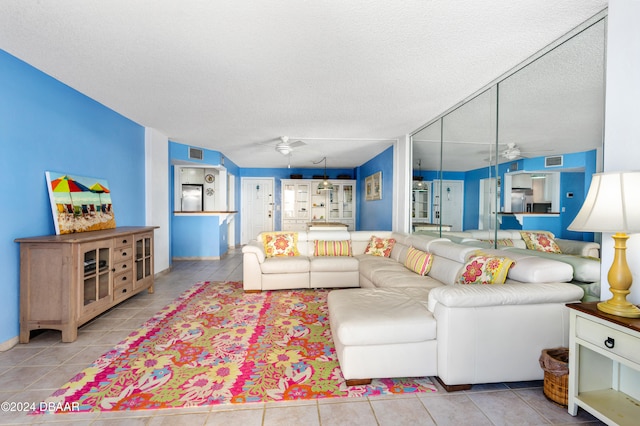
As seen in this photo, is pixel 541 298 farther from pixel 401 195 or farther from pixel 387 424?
Answer: pixel 401 195

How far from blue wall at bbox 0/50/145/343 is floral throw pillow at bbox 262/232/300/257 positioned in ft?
7.58

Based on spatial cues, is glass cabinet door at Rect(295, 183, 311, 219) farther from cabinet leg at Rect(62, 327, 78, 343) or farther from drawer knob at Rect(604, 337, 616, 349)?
drawer knob at Rect(604, 337, 616, 349)

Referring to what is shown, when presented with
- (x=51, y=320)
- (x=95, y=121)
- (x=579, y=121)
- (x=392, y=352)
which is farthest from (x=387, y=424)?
(x=95, y=121)

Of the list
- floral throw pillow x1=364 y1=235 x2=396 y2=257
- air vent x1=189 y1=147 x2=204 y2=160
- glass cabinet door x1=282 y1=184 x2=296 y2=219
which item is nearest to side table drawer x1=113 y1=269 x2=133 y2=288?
air vent x1=189 y1=147 x2=204 y2=160

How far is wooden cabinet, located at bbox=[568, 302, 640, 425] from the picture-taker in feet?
4.75

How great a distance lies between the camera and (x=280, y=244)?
462 cm

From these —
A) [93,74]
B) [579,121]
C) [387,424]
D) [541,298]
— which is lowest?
[387,424]

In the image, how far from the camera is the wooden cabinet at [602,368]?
4.75 ft

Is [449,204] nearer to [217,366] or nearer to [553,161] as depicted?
[553,161]

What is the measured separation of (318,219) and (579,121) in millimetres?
7409

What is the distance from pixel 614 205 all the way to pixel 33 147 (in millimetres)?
4386

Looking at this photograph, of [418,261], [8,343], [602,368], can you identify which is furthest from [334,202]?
[602,368]

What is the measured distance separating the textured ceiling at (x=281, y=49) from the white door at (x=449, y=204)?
1.00m

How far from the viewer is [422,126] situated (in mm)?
4543
